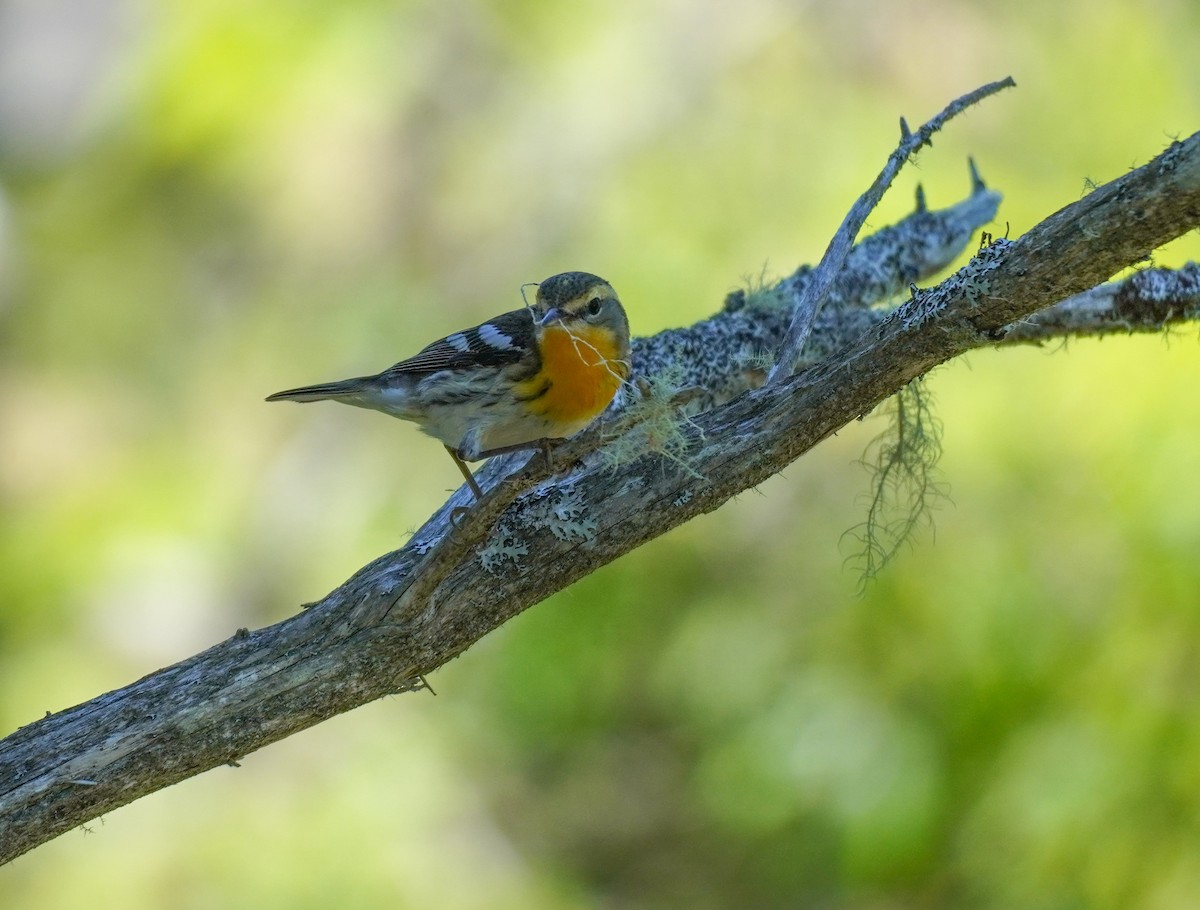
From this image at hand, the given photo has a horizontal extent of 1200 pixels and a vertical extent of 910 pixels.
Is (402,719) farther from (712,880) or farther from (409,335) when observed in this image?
(409,335)

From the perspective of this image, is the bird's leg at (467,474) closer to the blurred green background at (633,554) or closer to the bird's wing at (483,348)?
the bird's wing at (483,348)

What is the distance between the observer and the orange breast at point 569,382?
124 inches

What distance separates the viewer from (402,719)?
6031 mm

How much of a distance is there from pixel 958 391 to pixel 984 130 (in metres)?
1.95

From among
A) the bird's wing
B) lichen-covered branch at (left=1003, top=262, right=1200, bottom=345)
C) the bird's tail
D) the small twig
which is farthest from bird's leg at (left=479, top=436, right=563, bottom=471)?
lichen-covered branch at (left=1003, top=262, right=1200, bottom=345)

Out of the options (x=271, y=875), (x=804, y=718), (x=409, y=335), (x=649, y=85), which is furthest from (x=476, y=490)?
(x=649, y=85)

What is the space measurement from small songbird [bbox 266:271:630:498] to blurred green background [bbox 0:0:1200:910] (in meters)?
1.46

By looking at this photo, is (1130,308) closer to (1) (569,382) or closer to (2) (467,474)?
(1) (569,382)

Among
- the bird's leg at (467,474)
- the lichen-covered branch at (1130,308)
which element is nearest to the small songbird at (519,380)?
the bird's leg at (467,474)

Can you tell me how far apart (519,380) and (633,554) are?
285cm

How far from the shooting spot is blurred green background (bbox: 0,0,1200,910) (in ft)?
15.4

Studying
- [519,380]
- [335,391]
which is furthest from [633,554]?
[519,380]

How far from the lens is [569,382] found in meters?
3.15

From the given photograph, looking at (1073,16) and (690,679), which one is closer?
(690,679)
